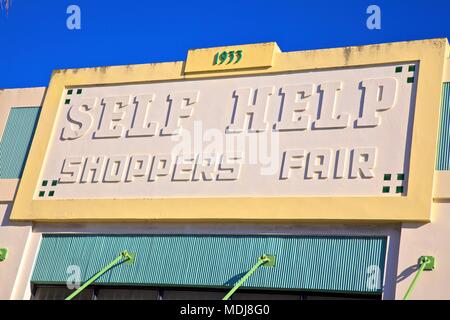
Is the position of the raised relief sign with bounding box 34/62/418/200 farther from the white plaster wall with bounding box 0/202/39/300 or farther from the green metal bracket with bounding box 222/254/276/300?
the green metal bracket with bounding box 222/254/276/300

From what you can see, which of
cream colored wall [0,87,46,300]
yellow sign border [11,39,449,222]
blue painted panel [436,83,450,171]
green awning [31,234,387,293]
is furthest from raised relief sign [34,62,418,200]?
green awning [31,234,387,293]

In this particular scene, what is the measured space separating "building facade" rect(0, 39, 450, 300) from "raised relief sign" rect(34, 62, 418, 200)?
0.15ft

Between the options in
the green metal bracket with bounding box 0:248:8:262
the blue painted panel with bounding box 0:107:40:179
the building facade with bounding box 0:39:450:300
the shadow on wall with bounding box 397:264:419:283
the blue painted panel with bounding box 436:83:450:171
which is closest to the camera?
the shadow on wall with bounding box 397:264:419:283

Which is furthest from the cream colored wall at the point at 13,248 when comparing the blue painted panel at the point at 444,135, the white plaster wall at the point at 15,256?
the blue painted panel at the point at 444,135

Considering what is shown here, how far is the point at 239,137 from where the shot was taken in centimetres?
2477

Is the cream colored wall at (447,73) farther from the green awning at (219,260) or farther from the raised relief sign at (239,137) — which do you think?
the green awning at (219,260)

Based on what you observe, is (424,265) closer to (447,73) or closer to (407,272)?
(407,272)

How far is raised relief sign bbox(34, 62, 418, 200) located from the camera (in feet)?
75.7

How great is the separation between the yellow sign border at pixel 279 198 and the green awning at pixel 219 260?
0.63m

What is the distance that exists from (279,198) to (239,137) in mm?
2638

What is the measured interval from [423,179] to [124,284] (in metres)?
9.18

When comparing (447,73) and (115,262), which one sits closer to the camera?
(447,73)

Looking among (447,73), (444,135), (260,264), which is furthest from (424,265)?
(447,73)
